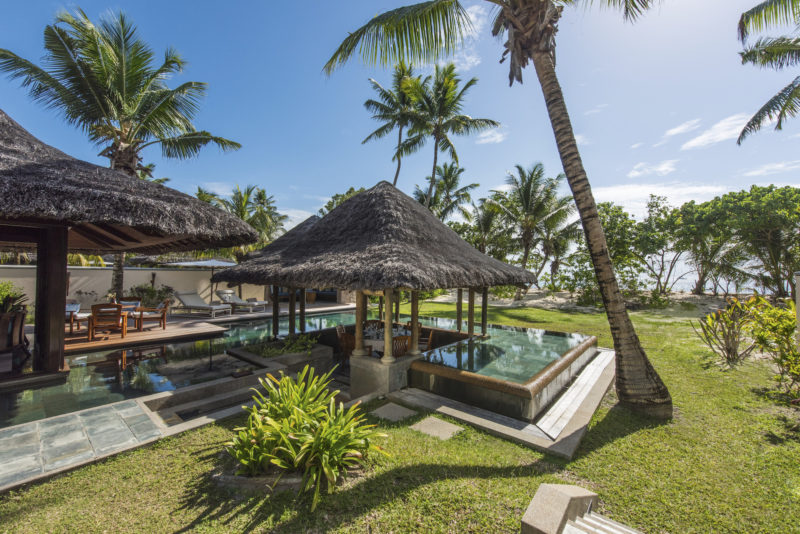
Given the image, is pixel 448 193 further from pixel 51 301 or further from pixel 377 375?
pixel 51 301

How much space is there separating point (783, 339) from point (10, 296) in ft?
52.3

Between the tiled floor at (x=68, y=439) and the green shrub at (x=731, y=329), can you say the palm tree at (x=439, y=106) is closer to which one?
the green shrub at (x=731, y=329)

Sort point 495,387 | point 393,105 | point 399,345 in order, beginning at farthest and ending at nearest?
1. point 393,105
2. point 399,345
3. point 495,387

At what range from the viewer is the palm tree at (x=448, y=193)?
872 inches

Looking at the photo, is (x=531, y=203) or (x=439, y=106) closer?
(x=439, y=106)

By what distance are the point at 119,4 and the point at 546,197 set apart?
20587 millimetres

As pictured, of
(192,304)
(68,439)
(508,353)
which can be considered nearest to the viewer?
(68,439)

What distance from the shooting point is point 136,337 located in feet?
24.8

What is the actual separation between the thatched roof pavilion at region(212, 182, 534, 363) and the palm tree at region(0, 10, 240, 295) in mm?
6349

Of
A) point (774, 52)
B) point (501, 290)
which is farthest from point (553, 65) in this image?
point (501, 290)

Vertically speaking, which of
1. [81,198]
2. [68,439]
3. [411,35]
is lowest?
[68,439]

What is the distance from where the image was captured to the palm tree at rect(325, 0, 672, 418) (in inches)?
181

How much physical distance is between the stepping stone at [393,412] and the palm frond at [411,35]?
18.9 ft

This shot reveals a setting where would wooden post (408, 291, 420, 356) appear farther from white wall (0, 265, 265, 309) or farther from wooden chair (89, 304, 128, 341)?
white wall (0, 265, 265, 309)
